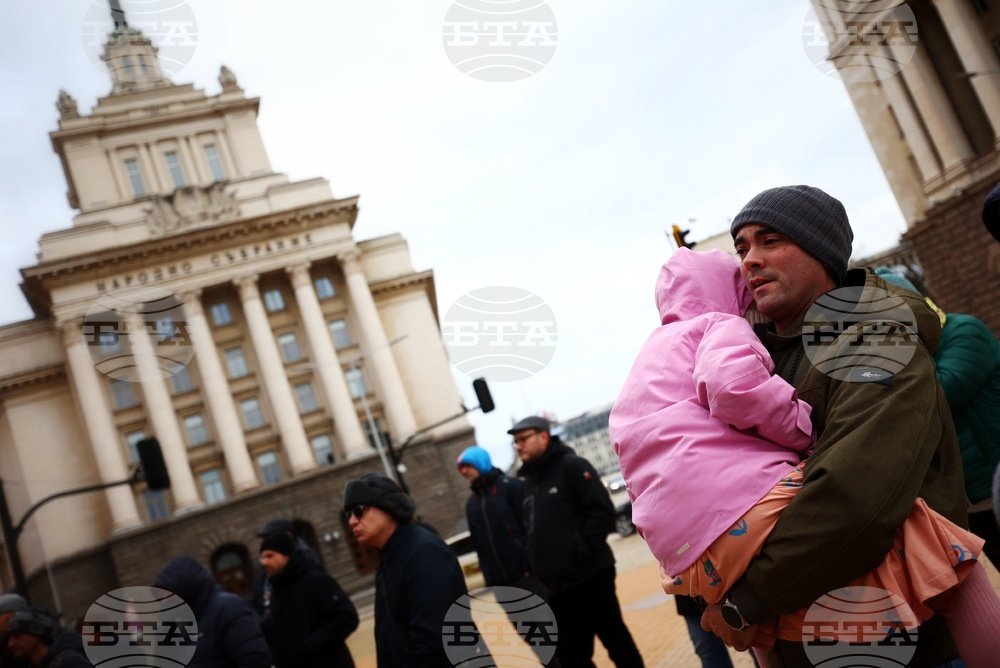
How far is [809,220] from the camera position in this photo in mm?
2221

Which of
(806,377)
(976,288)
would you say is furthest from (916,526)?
(976,288)

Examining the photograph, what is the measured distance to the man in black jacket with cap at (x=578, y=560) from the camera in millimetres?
5684

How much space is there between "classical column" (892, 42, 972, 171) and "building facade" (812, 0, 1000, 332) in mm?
37

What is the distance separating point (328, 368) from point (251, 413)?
17.6 feet

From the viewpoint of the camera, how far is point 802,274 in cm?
224

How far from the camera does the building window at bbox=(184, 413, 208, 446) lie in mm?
48781

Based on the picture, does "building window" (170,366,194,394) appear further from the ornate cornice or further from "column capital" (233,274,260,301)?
the ornate cornice

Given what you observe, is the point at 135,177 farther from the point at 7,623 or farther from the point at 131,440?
the point at 7,623

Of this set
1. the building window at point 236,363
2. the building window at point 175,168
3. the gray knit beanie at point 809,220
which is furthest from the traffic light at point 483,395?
the building window at point 175,168

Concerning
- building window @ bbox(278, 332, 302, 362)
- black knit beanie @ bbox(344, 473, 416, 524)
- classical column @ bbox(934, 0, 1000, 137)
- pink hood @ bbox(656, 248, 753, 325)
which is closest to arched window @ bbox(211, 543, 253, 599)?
building window @ bbox(278, 332, 302, 362)

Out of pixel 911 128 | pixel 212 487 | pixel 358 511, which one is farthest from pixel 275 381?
pixel 358 511

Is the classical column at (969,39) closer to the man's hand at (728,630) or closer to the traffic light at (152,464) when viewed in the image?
the traffic light at (152,464)

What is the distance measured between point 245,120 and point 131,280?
45.6 ft

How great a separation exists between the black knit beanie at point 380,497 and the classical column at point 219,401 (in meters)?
44.6
